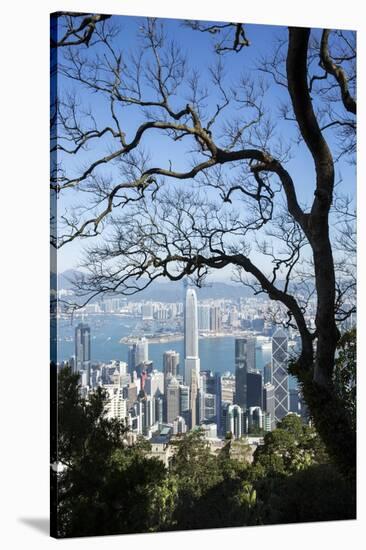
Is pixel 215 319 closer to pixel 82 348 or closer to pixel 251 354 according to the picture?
pixel 251 354

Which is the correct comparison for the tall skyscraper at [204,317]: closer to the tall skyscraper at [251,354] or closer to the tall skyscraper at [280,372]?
the tall skyscraper at [251,354]

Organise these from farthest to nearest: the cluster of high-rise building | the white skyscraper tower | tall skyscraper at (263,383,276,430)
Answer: tall skyscraper at (263,383,276,430) < the white skyscraper tower < the cluster of high-rise building

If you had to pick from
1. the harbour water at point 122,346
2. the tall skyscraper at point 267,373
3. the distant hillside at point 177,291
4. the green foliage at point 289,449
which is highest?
the distant hillside at point 177,291

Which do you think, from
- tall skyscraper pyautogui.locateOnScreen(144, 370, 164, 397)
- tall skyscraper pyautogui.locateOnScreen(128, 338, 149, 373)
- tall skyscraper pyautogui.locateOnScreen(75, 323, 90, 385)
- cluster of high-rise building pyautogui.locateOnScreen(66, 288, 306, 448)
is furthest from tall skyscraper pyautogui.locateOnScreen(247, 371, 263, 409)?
tall skyscraper pyautogui.locateOnScreen(75, 323, 90, 385)

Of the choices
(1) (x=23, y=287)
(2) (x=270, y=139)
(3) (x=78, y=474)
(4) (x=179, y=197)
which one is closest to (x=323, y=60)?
(2) (x=270, y=139)

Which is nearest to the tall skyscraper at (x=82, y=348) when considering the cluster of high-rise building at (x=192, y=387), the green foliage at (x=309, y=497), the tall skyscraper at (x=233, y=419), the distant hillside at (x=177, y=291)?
the cluster of high-rise building at (x=192, y=387)

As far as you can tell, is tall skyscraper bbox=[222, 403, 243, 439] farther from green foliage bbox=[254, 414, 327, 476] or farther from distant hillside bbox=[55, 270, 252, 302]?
distant hillside bbox=[55, 270, 252, 302]

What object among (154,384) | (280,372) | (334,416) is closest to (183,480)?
(154,384)

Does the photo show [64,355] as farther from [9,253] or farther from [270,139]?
[270,139]
